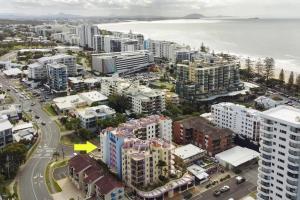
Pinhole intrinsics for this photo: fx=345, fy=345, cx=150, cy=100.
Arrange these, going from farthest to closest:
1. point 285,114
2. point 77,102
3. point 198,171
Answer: point 77,102
point 198,171
point 285,114

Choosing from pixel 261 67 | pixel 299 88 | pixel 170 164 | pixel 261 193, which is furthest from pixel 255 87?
pixel 261 193

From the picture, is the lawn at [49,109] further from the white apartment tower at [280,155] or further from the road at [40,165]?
the white apartment tower at [280,155]

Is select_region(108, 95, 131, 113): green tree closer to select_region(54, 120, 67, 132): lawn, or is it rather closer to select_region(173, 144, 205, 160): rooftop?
select_region(54, 120, 67, 132): lawn

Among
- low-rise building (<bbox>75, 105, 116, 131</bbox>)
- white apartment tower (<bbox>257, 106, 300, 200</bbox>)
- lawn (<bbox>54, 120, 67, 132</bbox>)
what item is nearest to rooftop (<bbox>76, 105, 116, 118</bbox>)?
low-rise building (<bbox>75, 105, 116, 131</bbox>)

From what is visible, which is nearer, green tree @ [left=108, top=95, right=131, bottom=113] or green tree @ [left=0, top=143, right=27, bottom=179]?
green tree @ [left=0, top=143, right=27, bottom=179]

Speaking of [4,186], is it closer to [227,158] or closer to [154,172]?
[154,172]

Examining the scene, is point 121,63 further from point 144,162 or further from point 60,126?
point 144,162

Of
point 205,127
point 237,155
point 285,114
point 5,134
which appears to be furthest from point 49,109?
point 285,114
